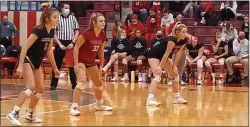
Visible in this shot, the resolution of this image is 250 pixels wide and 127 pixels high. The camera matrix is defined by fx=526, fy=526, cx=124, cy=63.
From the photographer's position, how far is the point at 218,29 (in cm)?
1557

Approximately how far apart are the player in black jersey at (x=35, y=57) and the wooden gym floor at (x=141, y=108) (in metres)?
0.31

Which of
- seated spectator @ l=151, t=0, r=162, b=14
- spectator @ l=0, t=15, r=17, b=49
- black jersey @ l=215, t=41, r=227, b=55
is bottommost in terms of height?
black jersey @ l=215, t=41, r=227, b=55

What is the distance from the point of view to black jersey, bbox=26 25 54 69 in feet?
23.1

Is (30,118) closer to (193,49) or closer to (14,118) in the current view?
(14,118)

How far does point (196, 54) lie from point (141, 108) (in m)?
5.82

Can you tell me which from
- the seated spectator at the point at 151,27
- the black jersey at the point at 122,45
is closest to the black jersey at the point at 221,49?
the seated spectator at the point at 151,27

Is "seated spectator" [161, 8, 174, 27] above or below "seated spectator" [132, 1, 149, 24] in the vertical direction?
below

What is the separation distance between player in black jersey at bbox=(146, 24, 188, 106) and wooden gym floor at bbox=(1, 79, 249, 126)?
0.93 feet

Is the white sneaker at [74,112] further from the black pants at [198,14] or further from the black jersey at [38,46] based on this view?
the black pants at [198,14]

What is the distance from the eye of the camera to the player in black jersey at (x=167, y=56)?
8.79 m

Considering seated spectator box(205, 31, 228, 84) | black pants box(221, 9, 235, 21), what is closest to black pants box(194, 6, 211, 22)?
black pants box(221, 9, 235, 21)

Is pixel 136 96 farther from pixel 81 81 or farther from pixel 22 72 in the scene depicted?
pixel 22 72

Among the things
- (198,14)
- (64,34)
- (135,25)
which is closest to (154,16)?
(135,25)

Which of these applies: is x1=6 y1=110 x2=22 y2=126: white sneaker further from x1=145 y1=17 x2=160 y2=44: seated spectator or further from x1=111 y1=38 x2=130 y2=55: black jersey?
x1=145 y1=17 x2=160 y2=44: seated spectator
